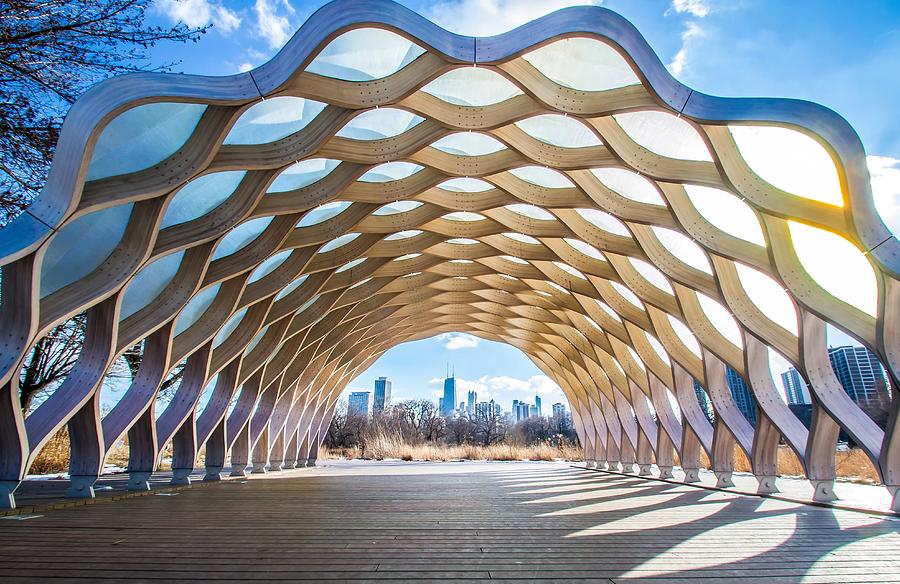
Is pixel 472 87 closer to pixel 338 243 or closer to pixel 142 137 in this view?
pixel 142 137

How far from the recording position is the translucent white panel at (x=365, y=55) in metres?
11.0

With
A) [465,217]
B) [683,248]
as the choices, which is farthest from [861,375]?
[465,217]

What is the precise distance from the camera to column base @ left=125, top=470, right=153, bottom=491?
49.9 ft

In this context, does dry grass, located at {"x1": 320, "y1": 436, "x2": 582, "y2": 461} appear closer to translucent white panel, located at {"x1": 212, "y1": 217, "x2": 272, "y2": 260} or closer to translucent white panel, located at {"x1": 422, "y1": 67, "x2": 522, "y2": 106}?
translucent white panel, located at {"x1": 212, "y1": 217, "x2": 272, "y2": 260}

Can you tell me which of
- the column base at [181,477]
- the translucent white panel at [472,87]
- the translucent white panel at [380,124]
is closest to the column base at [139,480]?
the column base at [181,477]

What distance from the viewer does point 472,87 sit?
12734mm

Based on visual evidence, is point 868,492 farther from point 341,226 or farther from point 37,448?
point 37,448

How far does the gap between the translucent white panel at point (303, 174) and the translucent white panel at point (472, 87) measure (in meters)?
3.88

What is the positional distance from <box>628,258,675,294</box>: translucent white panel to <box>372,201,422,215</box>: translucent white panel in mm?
8235

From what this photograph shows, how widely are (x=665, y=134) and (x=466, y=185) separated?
6911 mm

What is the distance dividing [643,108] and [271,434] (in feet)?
79.4

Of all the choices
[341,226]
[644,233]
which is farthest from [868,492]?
[341,226]

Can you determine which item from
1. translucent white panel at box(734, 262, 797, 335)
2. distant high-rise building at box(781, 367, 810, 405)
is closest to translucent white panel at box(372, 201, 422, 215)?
translucent white panel at box(734, 262, 797, 335)

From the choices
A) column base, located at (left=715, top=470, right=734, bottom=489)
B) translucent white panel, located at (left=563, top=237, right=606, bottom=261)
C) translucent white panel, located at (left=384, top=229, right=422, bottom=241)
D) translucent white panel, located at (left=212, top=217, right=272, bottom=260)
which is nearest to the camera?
translucent white panel, located at (left=212, top=217, right=272, bottom=260)
